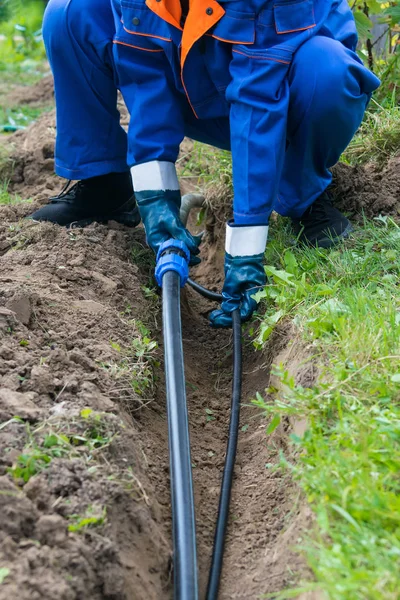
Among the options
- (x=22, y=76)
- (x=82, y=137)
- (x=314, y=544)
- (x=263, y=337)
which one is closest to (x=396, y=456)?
(x=314, y=544)

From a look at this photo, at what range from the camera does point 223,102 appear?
2.38 meters

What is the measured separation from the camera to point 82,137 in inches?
104

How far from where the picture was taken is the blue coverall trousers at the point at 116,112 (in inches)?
86.7

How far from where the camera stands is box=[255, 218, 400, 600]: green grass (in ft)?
4.05

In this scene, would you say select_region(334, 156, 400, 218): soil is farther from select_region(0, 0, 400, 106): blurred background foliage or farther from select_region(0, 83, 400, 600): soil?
select_region(0, 0, 400, 106): blurred background foliage

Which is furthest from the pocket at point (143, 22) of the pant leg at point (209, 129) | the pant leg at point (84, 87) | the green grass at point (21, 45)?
the green grass at point (21, 45)

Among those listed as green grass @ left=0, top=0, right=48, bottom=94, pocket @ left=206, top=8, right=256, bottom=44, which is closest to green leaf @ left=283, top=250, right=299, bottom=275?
pocket @ left=206, top=8, right=256, bottom=44

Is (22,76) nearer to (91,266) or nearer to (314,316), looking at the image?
(91,266)

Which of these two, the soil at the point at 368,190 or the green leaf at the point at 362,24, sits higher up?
the green leaf at the point at 362,24

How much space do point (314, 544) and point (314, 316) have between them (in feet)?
2.55

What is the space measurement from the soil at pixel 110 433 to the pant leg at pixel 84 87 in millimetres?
279

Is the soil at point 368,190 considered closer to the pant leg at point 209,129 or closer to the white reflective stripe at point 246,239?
the pant leg at point 209,129

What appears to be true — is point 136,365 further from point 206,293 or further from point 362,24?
point 362,24

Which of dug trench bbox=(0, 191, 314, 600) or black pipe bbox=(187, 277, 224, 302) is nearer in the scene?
dug trench bbox=(0, 191, 314, 600)
